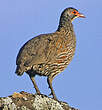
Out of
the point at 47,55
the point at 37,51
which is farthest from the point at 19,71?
the point at 47,55

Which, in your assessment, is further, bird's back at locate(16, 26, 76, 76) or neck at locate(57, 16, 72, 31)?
neck at locate(57, 16, 72, 31)

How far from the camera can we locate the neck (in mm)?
14350

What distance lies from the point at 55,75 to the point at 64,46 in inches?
41.5

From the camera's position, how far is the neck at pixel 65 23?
14350 mm

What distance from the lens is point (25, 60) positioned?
39.0 ft

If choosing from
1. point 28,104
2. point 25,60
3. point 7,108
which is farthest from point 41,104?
point 25,60

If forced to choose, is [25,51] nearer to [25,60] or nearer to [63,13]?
[25,60]

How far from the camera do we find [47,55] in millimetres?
12625

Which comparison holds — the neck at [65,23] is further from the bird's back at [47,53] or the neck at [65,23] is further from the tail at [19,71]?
the tail at [19,71]

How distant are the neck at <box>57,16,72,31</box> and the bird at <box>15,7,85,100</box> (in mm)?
141

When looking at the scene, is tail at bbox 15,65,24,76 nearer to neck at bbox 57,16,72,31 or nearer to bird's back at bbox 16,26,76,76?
bird's back at bbox 16,26,76,76

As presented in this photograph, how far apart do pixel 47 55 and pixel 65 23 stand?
2.33 meters

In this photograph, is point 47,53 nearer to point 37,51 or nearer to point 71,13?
point 37,51

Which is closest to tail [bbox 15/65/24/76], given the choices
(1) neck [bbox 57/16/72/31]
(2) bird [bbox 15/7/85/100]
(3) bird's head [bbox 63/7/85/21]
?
(2) bird [bbox 15/7/85/100]
